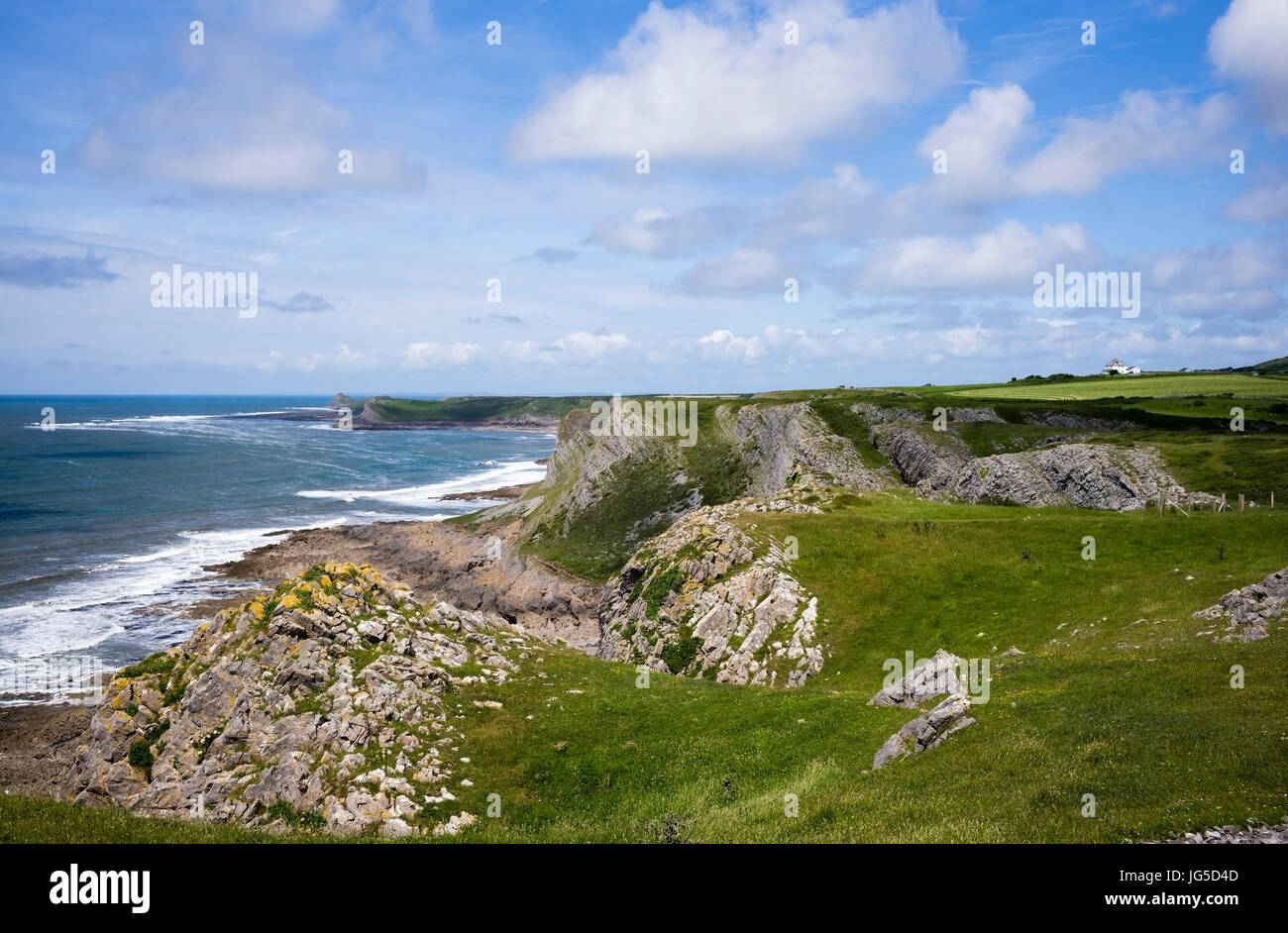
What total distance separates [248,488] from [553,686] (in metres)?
135

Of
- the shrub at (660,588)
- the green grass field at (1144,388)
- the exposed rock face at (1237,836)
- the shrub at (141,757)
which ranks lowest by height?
the shrub at (141,757)

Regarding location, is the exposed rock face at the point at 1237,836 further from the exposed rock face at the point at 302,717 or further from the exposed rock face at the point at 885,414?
the exposed rock face at the point at 885,414

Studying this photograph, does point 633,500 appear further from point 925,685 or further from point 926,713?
point 926,713

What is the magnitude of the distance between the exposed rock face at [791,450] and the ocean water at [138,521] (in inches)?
2144

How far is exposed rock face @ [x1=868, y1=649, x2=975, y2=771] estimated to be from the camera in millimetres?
20000

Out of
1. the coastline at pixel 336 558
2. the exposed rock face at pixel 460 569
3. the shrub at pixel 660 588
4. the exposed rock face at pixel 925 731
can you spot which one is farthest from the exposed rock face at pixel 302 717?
the exposed rock face at pixel 460 569

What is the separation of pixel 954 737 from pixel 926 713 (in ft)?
5.55

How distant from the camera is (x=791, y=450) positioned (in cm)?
8900

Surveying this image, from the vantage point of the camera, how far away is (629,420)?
107750 millimetres

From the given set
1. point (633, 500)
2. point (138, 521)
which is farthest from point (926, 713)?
point (138, 521)

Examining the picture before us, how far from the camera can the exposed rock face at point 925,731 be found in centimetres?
1991

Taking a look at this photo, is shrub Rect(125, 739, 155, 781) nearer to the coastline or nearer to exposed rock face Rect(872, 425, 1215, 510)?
the coastline
